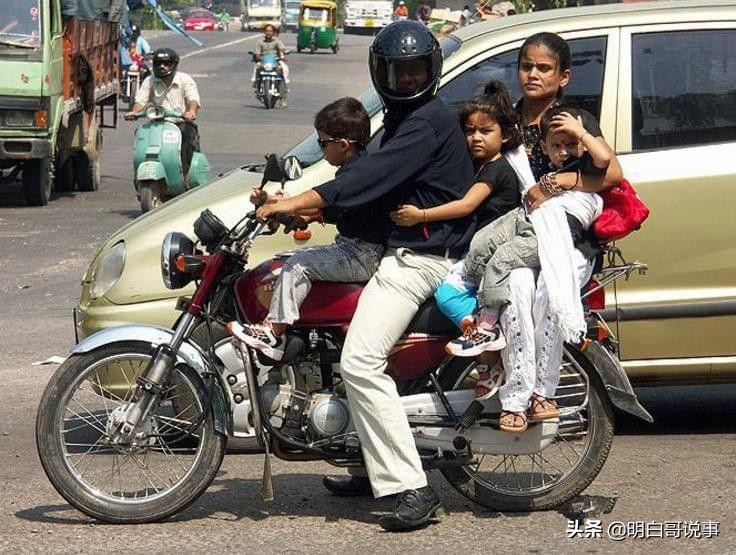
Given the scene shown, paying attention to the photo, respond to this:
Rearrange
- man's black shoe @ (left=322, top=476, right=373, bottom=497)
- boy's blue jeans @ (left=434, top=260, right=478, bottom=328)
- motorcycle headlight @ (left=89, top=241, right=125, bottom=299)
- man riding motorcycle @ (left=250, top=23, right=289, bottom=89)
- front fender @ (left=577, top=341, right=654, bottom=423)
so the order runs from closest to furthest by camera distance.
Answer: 1. boy's blue jeans @ (left=434, top=260, right=478, bottom=328)
2. front fender @ (left=577, top=341, right=654, bottom=423)
3. man's black shoe @ (left=322, top=476, right=373, bottom=497)
4. motorcycle headlight @ (left=89, top=241, right=125, bottom=299)
5. man riding motorcycle @ (left=250, top=23, right=289, bottom=89)

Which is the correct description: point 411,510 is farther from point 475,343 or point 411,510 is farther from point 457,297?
point 457,297

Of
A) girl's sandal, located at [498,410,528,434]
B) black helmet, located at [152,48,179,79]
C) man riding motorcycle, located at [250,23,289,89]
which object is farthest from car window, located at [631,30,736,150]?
man riding motorcycle, located at [250,23,289,89]

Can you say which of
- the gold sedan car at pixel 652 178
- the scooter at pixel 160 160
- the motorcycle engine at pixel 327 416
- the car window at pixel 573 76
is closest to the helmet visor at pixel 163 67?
the scooter at pixel 160 160

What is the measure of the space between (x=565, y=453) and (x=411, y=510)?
0.68 metres

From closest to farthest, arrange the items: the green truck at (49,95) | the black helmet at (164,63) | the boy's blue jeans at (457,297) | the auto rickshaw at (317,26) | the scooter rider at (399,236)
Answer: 1. the scooter rider at (399,236)
2. the boy's blue jeans at (457,297)
3. the black helmet at (164,63)
4. the green truck at (49,95)
5. the auto rickshaw at (317,26)

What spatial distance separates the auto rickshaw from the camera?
6297cm

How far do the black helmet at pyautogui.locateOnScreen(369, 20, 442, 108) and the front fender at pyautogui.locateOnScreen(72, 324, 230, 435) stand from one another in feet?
3.74

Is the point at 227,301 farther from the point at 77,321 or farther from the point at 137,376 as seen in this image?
the point at 77,321

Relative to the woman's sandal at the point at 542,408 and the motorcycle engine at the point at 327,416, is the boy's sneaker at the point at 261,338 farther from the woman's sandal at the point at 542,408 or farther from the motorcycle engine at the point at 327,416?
the woman's sandal at the point at 542,408

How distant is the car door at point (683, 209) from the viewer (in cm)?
650

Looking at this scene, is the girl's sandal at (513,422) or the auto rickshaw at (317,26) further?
the auto rickshaw at (317,26)

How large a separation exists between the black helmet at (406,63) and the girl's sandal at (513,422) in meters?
1.15

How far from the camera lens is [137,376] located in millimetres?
5414

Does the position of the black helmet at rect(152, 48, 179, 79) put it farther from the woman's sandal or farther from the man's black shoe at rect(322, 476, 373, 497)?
the woman's sandal
